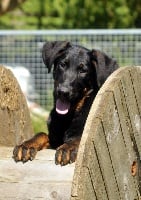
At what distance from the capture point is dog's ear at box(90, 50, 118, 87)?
5.64 metres

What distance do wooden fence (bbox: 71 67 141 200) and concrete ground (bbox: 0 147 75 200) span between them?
0.22 m

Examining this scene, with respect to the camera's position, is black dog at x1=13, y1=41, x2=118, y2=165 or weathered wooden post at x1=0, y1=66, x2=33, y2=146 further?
weathered wooden post at x1=0, y1=66, x2=33, y2=146

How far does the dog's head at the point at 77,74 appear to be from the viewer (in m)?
5.59

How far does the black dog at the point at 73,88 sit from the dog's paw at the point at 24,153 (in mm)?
532

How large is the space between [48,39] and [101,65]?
17.5ft

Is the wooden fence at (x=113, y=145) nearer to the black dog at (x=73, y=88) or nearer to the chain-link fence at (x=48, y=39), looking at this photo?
the black dog at (x=73, y=88)

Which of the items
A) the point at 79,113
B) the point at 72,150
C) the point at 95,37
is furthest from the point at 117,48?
the point at 72,150

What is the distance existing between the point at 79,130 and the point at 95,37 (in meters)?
5.47

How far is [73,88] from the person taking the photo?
5.58 meters

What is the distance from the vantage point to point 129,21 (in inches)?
557

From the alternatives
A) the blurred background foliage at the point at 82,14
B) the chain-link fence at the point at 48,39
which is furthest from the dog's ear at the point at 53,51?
the blurred background foliage at the point at 82,14

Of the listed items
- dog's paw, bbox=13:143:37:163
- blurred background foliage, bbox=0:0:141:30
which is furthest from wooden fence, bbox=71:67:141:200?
blurred background foliage, bbox=0:0:141:30

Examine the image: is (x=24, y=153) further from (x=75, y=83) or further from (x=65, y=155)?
(x=75, y=83)

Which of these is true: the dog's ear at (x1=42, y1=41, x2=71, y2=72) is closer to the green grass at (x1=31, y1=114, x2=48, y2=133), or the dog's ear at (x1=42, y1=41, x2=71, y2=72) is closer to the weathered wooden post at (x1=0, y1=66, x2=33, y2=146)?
the weathered wooden post at (x1=0, y1=66, x2=33, y2=146)
